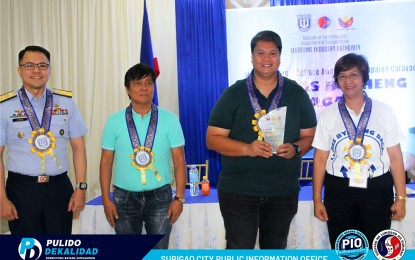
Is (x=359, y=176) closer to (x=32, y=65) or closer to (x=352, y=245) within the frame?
(x=352, y=245)

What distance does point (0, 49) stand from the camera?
5.15 m

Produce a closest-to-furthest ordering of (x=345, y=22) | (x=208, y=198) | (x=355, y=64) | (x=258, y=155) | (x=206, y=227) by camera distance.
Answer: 1. (x=258, y=155)
2. (x=355, y=64)
3. (x=206, y=227)
4. (x=208, y=198)
5. (x=345, y=22)

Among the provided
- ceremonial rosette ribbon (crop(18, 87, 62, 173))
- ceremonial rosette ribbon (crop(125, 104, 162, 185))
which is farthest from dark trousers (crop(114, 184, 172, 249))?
ceremonial rosette ribbon (crop(18, 87, 62, 173))

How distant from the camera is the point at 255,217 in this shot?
6.85ft

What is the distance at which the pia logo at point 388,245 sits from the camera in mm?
1837

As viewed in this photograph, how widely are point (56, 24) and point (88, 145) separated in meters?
1.64

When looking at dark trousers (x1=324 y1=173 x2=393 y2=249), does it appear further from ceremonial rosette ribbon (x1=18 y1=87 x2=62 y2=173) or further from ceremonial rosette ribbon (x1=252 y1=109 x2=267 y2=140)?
ceremonial rosette ribbon (x1=18 y1=87 x2=62 y2=173)

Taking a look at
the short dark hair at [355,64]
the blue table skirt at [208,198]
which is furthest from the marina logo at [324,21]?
the short dark hair at [355,64]

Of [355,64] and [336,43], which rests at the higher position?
[336,43]

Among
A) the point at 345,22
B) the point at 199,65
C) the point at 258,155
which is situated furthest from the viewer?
the point at 199,65

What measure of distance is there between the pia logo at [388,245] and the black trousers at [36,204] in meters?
1.68

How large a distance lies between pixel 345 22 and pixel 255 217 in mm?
3509

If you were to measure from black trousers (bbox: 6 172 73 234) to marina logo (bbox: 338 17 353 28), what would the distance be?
378 centimetres

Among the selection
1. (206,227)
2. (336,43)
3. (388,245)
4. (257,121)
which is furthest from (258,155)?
(336,43)
